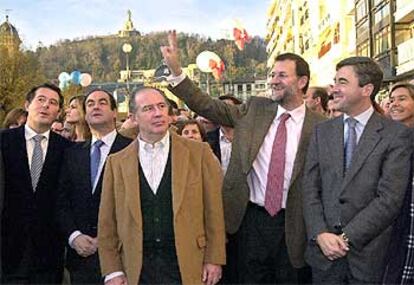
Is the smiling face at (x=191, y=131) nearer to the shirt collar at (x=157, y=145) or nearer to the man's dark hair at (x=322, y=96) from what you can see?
the man's dark hair at (x=322, y=96)

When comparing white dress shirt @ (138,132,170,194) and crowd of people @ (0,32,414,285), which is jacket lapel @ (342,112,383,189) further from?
white dress shirt @ (138,132,170,194)

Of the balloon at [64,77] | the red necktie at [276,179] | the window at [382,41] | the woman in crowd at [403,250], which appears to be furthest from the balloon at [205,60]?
the window at [382,41]

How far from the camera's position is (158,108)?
15.1ft

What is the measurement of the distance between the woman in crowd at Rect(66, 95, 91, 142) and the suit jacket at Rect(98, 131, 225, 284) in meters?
1.97

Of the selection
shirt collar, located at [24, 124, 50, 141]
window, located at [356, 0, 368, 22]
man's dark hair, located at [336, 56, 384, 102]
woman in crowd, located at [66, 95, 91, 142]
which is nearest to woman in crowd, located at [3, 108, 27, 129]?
woman in crowd, located at [66, 95, 91, 142]

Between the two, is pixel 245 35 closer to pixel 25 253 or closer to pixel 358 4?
pixel 358 4

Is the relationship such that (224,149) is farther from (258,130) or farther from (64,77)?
(64,77)

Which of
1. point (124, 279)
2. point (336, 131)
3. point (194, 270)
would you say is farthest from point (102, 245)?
point (336, 131)

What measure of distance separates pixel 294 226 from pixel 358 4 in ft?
Answer: 154

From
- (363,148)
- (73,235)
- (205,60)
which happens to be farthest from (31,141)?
Answer: (205,60)

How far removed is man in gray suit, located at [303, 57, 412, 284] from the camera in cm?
419

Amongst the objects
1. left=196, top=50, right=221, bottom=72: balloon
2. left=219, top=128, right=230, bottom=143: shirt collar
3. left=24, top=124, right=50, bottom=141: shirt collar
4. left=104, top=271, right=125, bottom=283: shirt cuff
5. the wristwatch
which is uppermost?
left=196, top=50, right=221, bottom=72: balloon

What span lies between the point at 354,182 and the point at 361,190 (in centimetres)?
7

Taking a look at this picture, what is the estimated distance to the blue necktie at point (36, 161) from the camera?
17.4ft
